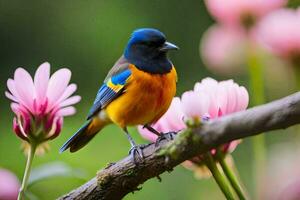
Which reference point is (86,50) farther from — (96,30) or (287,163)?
(287,163)

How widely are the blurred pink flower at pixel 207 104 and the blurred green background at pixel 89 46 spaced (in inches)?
39.6

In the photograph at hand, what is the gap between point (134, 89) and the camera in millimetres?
1189

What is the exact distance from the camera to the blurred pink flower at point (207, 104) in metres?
0.69

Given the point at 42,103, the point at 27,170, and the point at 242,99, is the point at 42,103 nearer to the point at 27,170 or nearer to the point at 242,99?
the point at 27,170

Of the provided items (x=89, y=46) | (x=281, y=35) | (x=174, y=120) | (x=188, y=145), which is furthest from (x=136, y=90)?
(x=89, y=46)

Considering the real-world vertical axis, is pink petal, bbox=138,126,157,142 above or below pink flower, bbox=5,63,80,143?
below

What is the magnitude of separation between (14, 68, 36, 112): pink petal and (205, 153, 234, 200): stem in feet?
0.64

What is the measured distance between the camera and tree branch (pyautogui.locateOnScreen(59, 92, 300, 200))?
0.57m

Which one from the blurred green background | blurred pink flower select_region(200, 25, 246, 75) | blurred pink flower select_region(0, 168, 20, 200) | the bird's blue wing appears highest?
the blurred green background

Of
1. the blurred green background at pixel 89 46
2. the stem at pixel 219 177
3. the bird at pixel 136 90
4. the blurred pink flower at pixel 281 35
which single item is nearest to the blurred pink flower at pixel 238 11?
the blurred pink flower at pixel 281 35

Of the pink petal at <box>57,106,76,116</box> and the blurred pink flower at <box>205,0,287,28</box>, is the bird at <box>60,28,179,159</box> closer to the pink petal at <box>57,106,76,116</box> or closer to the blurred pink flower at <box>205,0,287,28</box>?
the blurred pink flower at <box>205,0,287,28</box>

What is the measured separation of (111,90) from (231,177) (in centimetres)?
52

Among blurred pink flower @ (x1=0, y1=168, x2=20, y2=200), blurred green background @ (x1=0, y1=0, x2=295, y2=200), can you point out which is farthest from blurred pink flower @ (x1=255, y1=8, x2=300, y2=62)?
blurred green background @ (x1=0, y1=0, x2=295, y2=200)

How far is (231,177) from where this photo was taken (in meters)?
0.72
